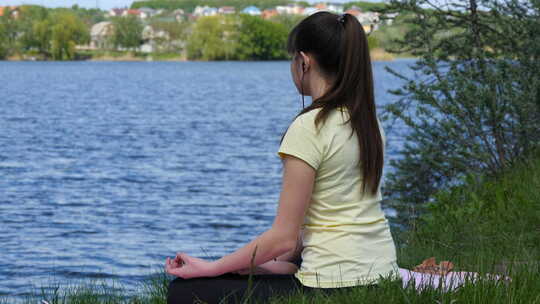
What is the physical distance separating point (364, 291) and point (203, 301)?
61 cm

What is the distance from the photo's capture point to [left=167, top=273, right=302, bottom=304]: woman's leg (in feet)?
10.2

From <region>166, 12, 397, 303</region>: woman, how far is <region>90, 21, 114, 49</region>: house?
144 meters

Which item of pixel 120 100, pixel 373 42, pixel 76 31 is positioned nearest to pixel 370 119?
pixel 373 42

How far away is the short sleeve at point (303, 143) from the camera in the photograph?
2936 mm

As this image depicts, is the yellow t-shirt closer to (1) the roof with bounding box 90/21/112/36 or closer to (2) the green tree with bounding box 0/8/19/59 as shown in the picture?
(2) the green tree with bounding box 0/8/19/59

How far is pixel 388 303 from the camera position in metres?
2.94

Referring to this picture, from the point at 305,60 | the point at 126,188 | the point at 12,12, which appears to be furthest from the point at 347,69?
the point at 12,12

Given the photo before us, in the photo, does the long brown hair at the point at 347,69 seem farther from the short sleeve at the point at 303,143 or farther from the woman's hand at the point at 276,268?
the woman's hand at the point at 276,268

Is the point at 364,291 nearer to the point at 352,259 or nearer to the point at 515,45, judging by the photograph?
the point at 352,259

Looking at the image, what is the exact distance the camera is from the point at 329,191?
3.06m

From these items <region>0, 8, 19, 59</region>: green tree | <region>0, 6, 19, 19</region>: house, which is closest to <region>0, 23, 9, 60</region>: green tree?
<region>0, 8, 19, 59</region>: green tree

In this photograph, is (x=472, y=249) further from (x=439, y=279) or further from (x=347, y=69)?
(x=347, y=69)

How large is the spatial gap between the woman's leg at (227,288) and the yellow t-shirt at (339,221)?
3.3 inches

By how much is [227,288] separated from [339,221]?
50 cm
